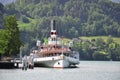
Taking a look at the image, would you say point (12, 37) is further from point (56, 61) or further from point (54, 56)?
point (56, 61)

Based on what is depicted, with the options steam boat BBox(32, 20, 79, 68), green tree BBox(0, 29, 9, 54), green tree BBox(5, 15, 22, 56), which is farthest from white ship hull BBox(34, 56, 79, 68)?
green tree BBox(0, 29, 9, 54)

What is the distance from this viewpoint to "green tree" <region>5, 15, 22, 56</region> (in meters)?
180

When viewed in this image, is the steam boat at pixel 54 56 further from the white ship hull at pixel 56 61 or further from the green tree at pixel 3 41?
the green tree at pixel 3 41

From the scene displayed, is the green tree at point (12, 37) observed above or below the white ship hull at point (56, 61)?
above

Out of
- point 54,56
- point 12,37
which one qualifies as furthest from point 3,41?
point 54,56

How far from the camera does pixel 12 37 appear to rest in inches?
7141

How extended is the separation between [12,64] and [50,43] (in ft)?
91.8

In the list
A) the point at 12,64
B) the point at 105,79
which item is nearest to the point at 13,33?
the point at 12,64

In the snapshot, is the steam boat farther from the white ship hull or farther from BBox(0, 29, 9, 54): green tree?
BBox(0, 29, 9, 54): green tree

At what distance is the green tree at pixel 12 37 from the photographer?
180 m

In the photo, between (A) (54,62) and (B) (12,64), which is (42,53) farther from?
(B) (12,64)

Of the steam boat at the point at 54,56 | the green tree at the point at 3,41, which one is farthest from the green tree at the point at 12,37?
the steam boat at the point at 54,56

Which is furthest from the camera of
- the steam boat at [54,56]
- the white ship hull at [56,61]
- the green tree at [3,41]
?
the steam boat at [54,56]

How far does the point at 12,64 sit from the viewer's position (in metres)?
171
